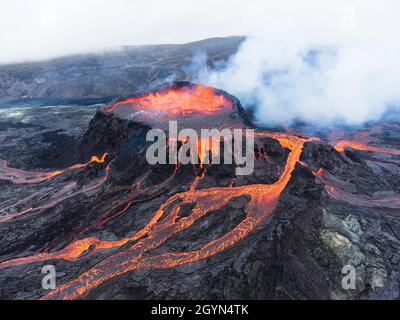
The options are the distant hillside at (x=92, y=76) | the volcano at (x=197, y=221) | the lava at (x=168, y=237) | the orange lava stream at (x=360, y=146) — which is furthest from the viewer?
the distant hillside at (x=92, y=76)

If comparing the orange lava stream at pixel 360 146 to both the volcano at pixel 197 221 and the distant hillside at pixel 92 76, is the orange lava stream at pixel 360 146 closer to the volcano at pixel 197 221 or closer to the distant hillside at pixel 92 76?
the volcano at pixel 197 221

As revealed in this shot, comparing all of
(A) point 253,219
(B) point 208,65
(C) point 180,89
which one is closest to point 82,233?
(A) point 253,219

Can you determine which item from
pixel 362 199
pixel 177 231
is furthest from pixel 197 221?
pixel 362 199

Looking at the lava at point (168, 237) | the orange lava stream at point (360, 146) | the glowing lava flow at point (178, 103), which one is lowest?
the lava at point (168, 237)

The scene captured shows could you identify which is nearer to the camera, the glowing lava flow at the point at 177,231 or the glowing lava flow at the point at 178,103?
the glowing lava flow at the point at 177,231

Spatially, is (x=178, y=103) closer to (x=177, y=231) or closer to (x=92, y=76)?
(x=177, y=231)

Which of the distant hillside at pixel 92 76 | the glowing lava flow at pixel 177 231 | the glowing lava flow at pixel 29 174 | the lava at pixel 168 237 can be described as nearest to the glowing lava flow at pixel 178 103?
the glowing lava flow at pixel 29 174

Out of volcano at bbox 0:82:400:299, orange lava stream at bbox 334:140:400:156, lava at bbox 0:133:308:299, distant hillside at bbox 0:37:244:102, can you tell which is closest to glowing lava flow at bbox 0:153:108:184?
volcano at bbox 0:82:400:299

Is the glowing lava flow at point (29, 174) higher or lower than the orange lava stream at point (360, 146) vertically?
lower
